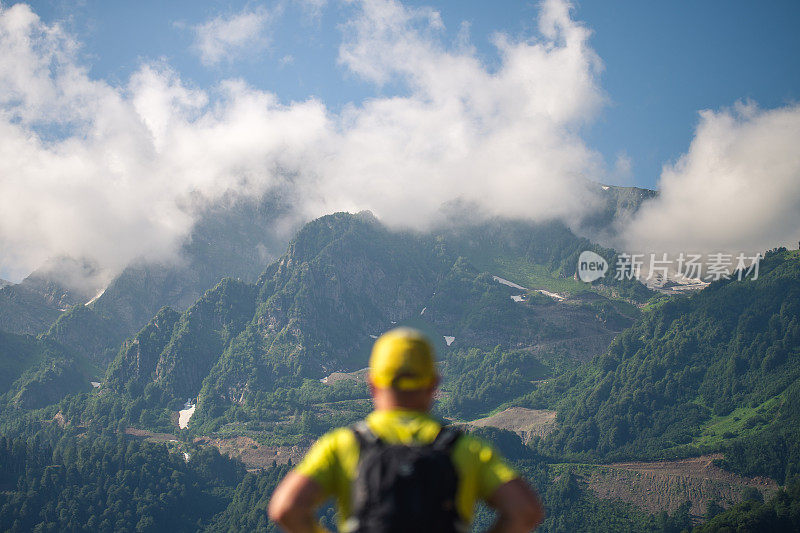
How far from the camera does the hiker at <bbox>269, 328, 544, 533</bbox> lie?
734cm

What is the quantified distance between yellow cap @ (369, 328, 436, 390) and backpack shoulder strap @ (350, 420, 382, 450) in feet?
1.71

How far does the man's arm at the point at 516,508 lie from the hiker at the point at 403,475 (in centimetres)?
1

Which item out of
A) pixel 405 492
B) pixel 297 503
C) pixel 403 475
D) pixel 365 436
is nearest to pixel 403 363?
pixel 365 436

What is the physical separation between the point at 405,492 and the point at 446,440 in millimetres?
676

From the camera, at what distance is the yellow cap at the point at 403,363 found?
7883 millimetres

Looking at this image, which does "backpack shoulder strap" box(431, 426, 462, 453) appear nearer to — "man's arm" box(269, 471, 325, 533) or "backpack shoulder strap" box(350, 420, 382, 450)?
"backpack shoulder strap" box(350, 420, 382, 450)

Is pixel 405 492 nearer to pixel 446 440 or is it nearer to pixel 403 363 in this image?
pixel 446 440

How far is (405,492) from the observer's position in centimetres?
736

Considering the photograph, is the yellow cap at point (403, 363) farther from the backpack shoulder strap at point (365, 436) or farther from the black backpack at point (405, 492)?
the black backpack at point (405, 492)

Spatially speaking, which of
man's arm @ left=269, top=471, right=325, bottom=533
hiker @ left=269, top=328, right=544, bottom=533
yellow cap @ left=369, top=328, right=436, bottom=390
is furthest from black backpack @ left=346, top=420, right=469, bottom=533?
yellow cap @ left=369, top=328, right=436, bottom=390

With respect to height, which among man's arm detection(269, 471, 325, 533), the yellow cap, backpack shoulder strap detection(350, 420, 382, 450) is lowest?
man's arm detection(269, 471, 325, 533)

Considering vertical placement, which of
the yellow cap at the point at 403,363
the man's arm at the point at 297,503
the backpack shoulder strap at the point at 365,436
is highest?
the yellow cap at the point at 403,363

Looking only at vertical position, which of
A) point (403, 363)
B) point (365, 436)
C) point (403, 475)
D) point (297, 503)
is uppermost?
point (403, 363)

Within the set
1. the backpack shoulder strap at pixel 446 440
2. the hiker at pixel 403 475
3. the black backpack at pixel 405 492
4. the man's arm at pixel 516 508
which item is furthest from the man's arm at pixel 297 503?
the man's arm at pixel 516 508
